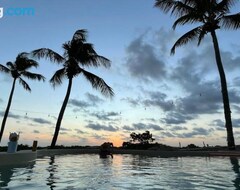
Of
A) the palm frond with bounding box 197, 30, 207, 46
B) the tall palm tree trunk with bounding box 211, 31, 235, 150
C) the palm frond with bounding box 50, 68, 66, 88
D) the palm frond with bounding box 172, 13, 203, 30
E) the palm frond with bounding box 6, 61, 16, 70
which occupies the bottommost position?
the tall palm tree trunk with bounding box 211, 31, 235, 150

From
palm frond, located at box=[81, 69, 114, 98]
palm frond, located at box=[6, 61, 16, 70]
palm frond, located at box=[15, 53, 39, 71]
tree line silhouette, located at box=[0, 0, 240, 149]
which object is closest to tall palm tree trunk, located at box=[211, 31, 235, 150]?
tree line silhouette, located at box=[0, 0, 240, 149]

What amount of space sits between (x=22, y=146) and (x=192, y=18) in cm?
1837

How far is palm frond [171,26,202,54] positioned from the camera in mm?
23859

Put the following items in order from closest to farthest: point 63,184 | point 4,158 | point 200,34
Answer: point 63,184 < point 4,158 < point 200,34

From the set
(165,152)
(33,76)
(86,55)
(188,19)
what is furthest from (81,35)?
(165,152)

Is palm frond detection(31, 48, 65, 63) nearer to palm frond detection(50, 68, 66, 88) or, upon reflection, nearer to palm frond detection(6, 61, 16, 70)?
palm frond detection(50, 68, 66, 88)

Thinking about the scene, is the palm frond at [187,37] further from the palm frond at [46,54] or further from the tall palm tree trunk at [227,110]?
the palm frond at [46,54]

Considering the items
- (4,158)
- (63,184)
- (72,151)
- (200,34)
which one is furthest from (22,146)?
(63,184)

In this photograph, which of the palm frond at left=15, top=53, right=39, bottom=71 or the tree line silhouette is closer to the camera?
the tree line silhouette

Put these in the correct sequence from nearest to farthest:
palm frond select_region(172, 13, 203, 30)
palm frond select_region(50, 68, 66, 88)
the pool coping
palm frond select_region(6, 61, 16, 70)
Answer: the pool coping
palm frond select_region(172, 13, 203, 30)
palm frond select_region(50, 68, 66, 88)
palm frond select_region(6, 61, 16, 70)

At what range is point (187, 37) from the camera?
24.0 m

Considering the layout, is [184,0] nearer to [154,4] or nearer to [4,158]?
[154,4]

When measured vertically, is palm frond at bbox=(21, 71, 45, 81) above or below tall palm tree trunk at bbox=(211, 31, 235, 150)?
above

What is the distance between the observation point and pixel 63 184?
7.74 meters
